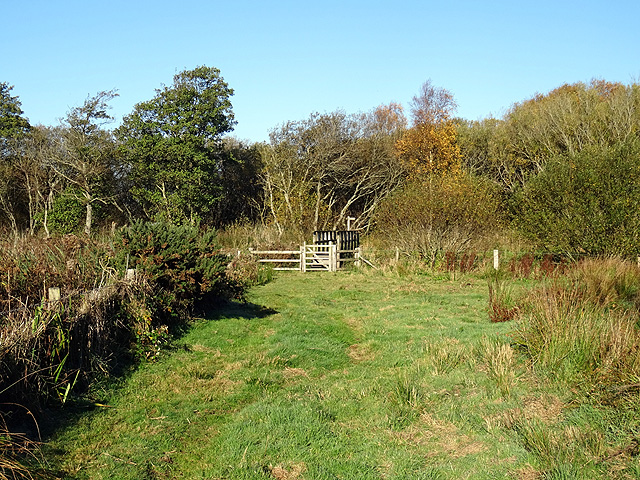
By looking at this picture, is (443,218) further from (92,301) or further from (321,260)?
(92,301)

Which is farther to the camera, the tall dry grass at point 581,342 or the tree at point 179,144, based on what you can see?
the tree at point 179,144

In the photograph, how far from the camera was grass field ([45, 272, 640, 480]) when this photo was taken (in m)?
5.00

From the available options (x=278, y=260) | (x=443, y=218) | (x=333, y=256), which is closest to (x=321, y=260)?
(x=333, y=256)

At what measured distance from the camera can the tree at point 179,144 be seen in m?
32.9

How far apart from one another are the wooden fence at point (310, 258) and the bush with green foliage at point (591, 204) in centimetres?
833

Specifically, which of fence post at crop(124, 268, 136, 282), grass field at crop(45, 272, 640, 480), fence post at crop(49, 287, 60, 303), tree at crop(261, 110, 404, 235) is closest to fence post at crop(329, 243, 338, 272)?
tree at crop(261, 110, 404, 235)

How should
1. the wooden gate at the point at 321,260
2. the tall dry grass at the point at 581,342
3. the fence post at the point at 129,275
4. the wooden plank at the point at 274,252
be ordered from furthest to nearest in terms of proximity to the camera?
the wooden gate at the point at 321,260, the wooden plank at the point at 274,252, the fence post at the point at 129,275, the tall dry grass at the point at 581,342

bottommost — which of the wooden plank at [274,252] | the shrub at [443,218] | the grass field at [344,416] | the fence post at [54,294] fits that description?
the grass field at [344,416]

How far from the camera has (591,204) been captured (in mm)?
18875

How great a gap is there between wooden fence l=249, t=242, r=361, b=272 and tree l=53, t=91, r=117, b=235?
41.9 ft

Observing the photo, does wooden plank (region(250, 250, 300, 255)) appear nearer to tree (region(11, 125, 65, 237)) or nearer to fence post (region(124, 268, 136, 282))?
fence post (region(124, 268, 136, 282))

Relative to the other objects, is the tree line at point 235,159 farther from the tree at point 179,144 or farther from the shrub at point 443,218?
the shrub at point 443,218

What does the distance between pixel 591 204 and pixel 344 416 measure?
15671 millimetres

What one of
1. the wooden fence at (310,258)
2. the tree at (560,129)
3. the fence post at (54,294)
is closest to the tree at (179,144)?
the wooden fence at (310,258)
